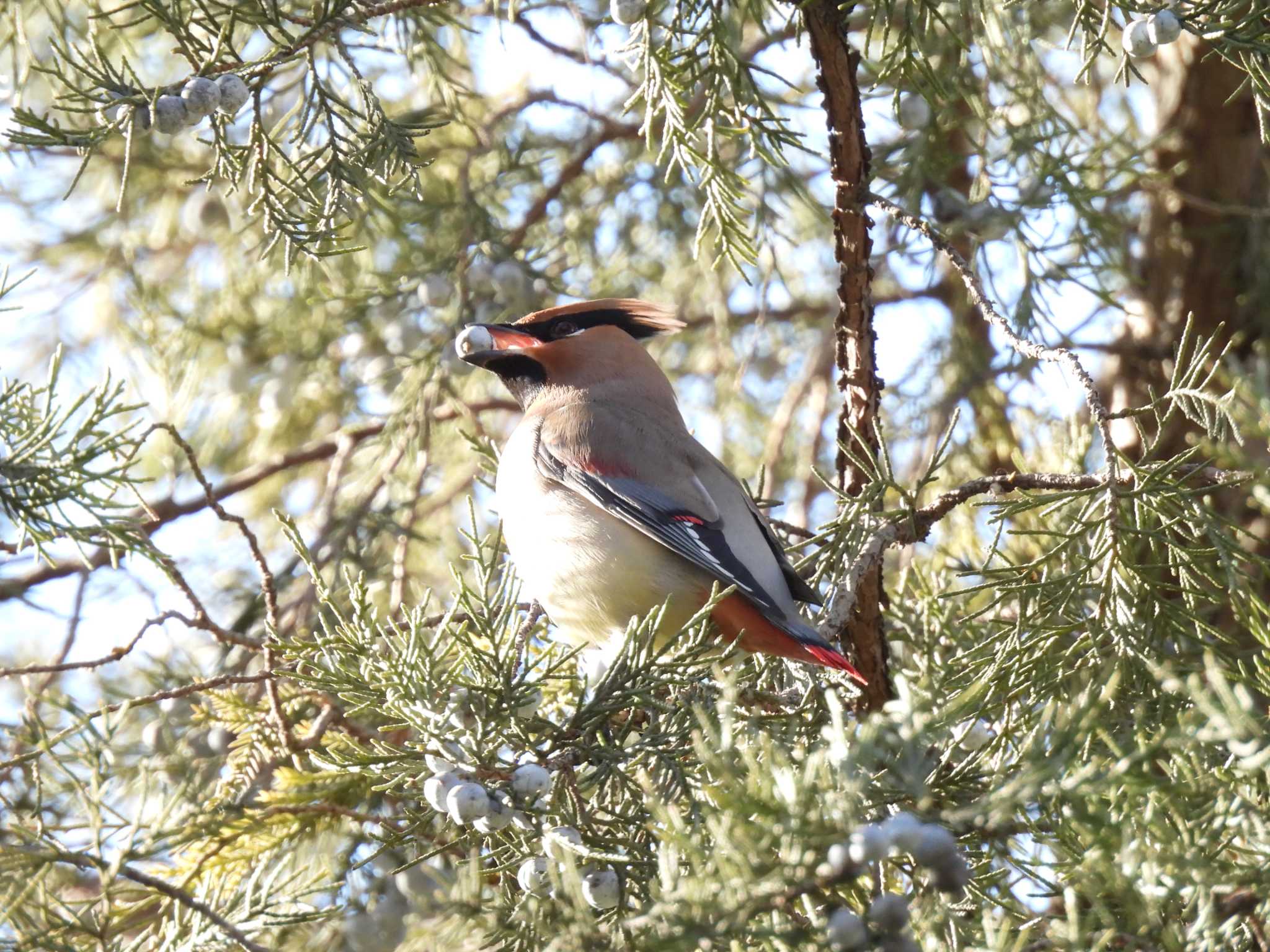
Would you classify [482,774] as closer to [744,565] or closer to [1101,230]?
[744,565]

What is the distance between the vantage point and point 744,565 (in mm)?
2625

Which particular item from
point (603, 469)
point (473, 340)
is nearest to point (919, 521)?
point (603, 469)

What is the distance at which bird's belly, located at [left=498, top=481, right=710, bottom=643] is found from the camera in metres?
2.73

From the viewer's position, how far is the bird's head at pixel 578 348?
342cm

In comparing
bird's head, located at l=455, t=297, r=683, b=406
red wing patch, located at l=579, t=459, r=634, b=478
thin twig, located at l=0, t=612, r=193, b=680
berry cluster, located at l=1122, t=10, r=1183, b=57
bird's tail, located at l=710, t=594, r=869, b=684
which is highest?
bird's head, located at l=455, t=297, r=683, b=406

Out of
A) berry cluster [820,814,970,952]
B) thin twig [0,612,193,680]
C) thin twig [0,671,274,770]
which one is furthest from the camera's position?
thin twig [0,612,193,680]

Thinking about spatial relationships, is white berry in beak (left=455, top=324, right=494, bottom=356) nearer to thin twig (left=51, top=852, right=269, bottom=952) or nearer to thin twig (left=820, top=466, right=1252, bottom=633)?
thin twig (left=820, top=466, right=1252, bottom=633)

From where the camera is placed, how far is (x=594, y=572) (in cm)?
275

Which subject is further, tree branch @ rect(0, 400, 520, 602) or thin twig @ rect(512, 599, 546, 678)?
tree branch @ rect(0, 400, 520, 602)

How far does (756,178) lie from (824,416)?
0.84 m

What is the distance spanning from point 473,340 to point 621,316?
56 cm

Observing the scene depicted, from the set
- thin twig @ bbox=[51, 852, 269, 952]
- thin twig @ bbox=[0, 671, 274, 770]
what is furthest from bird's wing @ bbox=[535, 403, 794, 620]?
thin twig @ bbox=[51, 852, 269, 952]

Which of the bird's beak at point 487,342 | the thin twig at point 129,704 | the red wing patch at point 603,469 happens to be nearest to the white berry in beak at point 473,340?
the bird's beak at point 487,342

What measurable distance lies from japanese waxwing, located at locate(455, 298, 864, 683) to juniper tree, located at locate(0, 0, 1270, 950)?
0.10 meters
